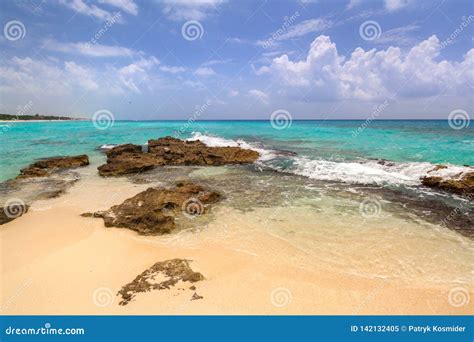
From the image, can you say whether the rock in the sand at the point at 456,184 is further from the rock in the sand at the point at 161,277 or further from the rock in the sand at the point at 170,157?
the rock in the sand at the point at 161,277

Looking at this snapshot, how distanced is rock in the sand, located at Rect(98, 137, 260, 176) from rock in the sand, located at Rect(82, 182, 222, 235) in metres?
6.21

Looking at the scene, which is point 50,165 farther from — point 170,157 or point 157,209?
point 157,209

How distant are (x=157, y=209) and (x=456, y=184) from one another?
11.0 meters

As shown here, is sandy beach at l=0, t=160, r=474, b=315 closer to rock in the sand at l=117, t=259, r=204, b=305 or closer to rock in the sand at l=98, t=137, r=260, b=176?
rock in the sand at l=117, t=259, r=204, b=305

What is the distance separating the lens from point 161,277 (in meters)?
5.20

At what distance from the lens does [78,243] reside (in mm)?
6574

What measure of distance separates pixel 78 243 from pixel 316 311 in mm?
5272

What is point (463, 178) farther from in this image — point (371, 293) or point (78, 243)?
point (78, 243)

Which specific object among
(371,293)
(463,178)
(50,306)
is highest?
(463,178)

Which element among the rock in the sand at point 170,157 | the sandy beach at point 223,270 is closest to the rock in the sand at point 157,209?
the sandy beach at point 223,270

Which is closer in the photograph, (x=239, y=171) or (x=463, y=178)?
(x=463, y=178)

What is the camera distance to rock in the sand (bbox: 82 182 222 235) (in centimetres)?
742

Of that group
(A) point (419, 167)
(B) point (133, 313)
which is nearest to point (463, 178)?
(A) point (419, 167)

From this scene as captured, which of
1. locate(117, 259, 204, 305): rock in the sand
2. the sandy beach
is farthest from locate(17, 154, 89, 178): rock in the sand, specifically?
locate(117, 259, 204, 305): rock in the sand
